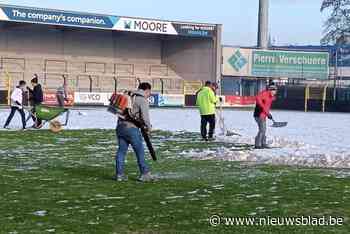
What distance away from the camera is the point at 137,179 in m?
12.0

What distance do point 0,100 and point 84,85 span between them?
12223 mm

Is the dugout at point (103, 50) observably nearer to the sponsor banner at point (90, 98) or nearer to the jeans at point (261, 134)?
the sponsor banner at point (90, 98)

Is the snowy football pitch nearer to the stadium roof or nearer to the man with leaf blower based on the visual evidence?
the man with leaf blower

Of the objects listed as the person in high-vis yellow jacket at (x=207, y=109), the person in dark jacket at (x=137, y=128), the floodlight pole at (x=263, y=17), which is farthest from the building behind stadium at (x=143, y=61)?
the person in dark jacket at (x=137, y=128)

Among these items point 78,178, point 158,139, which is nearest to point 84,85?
point 158,139

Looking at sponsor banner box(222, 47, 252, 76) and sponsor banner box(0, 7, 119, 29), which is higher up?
sponsor banner box(0, 7, 119, 29)

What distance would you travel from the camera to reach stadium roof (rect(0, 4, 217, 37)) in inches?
2199

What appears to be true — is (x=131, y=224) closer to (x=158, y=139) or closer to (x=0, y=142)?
(x=0, y=142)

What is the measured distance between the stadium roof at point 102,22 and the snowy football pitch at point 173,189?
38852 mm

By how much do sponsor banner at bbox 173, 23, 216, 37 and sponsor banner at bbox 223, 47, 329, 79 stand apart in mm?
1989

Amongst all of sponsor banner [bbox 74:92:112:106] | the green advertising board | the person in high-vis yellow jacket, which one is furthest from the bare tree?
the person in high-vis yellow jacket

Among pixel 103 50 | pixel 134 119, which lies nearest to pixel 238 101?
pixel 103 50

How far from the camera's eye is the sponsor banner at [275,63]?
222 feet

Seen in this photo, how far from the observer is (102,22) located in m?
60.8
